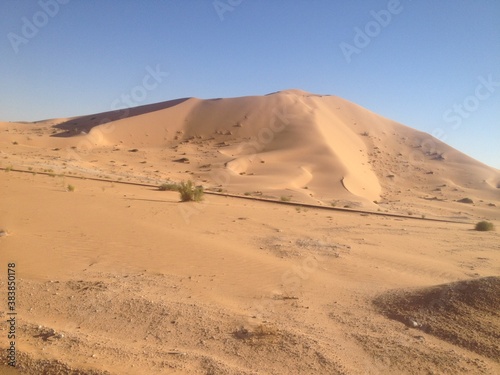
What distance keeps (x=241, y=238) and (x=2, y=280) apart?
21.7ft

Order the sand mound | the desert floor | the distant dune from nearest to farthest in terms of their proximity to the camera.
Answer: the desert floor
the sand mound
the distant dune

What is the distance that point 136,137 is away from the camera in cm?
5722

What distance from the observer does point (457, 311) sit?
247 inches

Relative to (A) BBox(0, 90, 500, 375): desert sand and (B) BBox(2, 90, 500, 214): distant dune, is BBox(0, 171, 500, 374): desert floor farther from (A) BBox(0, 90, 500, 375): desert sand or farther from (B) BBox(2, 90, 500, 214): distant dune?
(B) BBox(2, 90, 500, 214): distant dune

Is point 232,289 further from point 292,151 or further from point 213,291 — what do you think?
point 292,151

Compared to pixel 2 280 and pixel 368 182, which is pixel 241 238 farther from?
pixel 368 182

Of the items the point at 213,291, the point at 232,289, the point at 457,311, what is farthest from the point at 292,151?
the point at 457,311

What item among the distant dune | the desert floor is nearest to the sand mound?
the desert floor

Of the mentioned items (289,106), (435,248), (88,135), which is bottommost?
(435,248)

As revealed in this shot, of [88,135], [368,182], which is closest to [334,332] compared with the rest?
[368,182]

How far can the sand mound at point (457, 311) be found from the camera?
5.55 metres

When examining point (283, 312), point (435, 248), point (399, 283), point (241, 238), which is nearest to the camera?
point (283, 312)

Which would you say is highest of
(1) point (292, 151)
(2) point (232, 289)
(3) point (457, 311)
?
(1) point (292, 151)

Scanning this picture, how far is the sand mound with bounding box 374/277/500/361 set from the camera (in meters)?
5.55
